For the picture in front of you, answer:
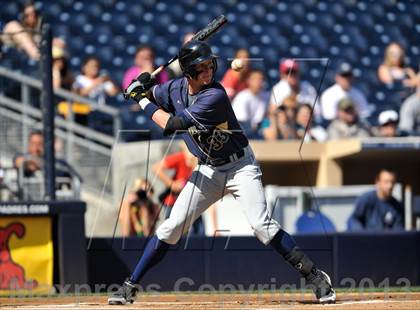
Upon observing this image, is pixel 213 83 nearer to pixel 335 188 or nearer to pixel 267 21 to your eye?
pixel 335 188

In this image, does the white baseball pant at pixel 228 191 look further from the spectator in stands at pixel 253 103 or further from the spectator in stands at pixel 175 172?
the spectator in stands at pixel 253 103

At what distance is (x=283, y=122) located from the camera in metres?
11.1

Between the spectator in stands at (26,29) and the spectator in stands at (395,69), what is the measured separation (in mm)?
4462

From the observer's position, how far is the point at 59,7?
13.7 metres

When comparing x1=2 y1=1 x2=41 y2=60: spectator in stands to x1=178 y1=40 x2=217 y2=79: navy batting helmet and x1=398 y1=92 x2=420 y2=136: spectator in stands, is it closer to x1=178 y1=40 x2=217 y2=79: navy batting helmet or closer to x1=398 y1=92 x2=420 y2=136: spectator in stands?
x1=398 y1=92 x2=420 y2=136: spectator in stands

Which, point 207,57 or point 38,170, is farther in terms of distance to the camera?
point 38,170

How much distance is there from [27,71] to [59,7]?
2.62 meters

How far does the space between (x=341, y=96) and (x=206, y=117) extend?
237 inches

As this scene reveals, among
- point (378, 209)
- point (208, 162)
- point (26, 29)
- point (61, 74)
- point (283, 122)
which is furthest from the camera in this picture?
point (61, 74)

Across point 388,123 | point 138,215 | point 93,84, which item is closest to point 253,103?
point 388,123

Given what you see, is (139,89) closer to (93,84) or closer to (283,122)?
(283,122)

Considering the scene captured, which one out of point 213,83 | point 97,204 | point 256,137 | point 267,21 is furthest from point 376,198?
point 267,21

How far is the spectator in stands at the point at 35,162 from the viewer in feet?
32.5

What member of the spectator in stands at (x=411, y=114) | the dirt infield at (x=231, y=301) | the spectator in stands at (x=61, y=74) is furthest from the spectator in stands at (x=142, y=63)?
the dirt infield at (x=231, y=301)
